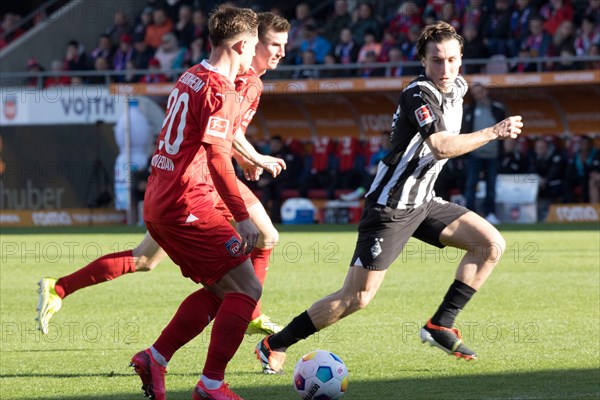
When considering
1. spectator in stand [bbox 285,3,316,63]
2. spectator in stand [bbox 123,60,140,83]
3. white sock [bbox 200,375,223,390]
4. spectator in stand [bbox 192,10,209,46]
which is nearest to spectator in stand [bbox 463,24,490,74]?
spectator in stand [bbox 285,3,316,63]

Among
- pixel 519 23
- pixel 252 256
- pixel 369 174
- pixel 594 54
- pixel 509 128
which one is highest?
pixel 519 23

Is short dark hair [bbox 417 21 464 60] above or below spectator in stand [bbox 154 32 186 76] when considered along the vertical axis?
below

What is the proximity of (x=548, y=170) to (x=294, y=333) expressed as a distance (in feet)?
49.1

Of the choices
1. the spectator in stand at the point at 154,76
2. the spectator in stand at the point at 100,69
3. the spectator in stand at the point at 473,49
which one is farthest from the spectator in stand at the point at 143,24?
the spectator in stand at the point at 473,49

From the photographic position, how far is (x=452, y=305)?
22.1 ft

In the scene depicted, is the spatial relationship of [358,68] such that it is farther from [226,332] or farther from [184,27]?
[226,332]

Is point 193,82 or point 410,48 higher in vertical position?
point 410,48

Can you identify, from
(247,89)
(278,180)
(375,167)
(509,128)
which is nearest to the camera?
(509,128)

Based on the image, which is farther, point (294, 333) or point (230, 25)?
point (294, 333)

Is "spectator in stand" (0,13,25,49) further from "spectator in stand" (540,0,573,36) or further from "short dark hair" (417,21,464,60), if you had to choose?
"short dark hair" (417,21,464,60)

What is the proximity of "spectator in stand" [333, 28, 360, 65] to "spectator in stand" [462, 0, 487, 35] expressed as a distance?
2.34 m

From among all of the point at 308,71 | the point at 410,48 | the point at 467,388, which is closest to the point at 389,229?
the point at 467,388

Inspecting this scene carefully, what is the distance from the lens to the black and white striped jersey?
6434 millimetres

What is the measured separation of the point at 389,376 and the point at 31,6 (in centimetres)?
2861
